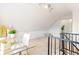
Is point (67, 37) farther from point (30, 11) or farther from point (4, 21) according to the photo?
point (4, 21)

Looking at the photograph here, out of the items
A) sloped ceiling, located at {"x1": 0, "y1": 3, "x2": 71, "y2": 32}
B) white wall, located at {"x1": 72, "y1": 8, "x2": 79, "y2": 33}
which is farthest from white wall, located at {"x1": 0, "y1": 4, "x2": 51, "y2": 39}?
white wall, located at {"x1": 72, "y1": 8, "x2": 79, "y2": 33}

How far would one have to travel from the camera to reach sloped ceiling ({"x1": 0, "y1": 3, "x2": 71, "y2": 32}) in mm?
1361

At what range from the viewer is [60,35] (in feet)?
5.09

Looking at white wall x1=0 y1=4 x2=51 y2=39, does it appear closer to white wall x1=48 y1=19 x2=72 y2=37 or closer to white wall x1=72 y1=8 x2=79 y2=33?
white wall x1=48 y1=19 x2=72 y2=37

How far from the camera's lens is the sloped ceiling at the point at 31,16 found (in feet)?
4.46

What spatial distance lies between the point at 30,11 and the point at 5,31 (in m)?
0.44

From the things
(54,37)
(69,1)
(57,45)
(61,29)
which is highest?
(69,1)

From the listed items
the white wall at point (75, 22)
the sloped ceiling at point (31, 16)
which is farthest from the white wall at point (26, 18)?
the white wall at point (75, 22)

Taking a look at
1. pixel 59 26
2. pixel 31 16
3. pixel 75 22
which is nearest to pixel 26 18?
pixel 31 16

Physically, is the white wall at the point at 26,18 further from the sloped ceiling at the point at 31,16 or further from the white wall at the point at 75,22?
the white wall at the point at 75,22

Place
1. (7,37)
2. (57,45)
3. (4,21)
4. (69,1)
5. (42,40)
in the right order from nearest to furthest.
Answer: (69,1) < (7,37) < (4,21) < (42,40) < (57,45)

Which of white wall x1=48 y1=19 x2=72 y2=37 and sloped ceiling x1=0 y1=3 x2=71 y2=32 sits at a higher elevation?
sloped ceiling x1=0 y1=3 x2=71 y2=32

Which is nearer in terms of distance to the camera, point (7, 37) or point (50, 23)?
point (7, 37)

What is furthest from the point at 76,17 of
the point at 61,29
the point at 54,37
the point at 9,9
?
the point at 9,9
